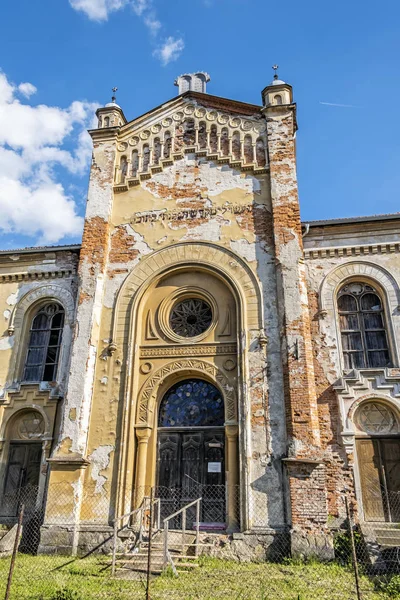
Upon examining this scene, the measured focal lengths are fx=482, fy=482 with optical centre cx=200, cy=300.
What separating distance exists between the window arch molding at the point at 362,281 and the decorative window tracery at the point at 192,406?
145 inches

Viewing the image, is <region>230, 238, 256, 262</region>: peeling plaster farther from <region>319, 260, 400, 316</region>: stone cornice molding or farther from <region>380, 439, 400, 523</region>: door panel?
<region>380, 439, 400, 523</region>: door panel

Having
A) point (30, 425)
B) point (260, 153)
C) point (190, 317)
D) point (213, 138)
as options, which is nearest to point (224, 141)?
point (213, 138)

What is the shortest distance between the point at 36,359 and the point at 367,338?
1022 centimetres

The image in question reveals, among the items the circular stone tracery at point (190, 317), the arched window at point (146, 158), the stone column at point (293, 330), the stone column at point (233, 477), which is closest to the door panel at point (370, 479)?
the stone column at point (293, 330)

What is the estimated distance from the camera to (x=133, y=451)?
41.9 feet

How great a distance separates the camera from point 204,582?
8875 millimetres

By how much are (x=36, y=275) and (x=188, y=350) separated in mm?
6348

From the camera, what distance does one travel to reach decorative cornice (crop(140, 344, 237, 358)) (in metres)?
13.4

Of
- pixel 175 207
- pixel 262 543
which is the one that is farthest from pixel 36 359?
pixel 262 543

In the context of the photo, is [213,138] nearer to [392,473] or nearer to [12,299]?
[12,299]

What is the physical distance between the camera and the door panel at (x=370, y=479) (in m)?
11.9

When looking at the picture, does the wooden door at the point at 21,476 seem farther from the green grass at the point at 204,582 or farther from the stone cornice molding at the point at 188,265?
the stone cornice molding at the point at 188,265

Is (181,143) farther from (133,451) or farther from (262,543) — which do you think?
(262,543)

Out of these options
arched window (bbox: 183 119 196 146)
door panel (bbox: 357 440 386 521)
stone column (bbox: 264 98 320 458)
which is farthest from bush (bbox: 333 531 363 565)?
arched window (bbox: 183 119 196 146)
